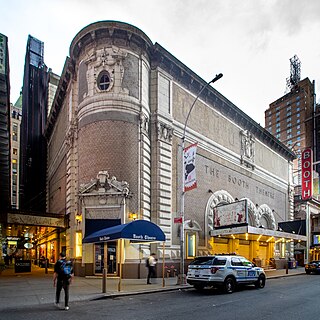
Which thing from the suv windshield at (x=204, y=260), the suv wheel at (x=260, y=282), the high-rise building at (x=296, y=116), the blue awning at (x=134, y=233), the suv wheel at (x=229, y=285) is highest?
the high-rise building at (x=296, y=116)

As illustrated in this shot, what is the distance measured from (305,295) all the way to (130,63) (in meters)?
17.3

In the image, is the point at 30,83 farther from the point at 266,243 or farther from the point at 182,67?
the point at 266,243

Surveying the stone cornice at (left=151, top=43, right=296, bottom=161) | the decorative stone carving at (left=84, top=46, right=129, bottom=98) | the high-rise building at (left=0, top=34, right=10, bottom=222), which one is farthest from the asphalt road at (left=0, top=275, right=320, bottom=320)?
the stone cornice at (left=151, top=43, right=296, bottom=161)

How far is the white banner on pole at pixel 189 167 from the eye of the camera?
21.7 metres

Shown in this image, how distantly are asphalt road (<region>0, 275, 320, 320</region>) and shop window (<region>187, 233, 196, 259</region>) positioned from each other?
11917 mm

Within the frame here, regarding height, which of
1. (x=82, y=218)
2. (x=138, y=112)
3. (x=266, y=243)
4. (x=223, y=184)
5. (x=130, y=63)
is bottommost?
(x=266, y=243)

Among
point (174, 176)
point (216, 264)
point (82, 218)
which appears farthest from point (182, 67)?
point (216, 264)

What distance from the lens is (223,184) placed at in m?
33.9

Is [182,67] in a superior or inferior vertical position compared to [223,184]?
superior

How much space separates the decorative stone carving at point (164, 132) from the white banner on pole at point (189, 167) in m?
4.46

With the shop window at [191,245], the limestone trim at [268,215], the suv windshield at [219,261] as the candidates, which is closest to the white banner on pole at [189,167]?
the suv windshield at [219,261]

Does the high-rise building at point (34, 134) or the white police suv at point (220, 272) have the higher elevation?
the high-rise building at point (34, 134)

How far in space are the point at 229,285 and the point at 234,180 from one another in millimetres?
19484

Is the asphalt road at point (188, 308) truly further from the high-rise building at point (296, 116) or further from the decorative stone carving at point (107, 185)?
the high-rise building at point (296, 116)
